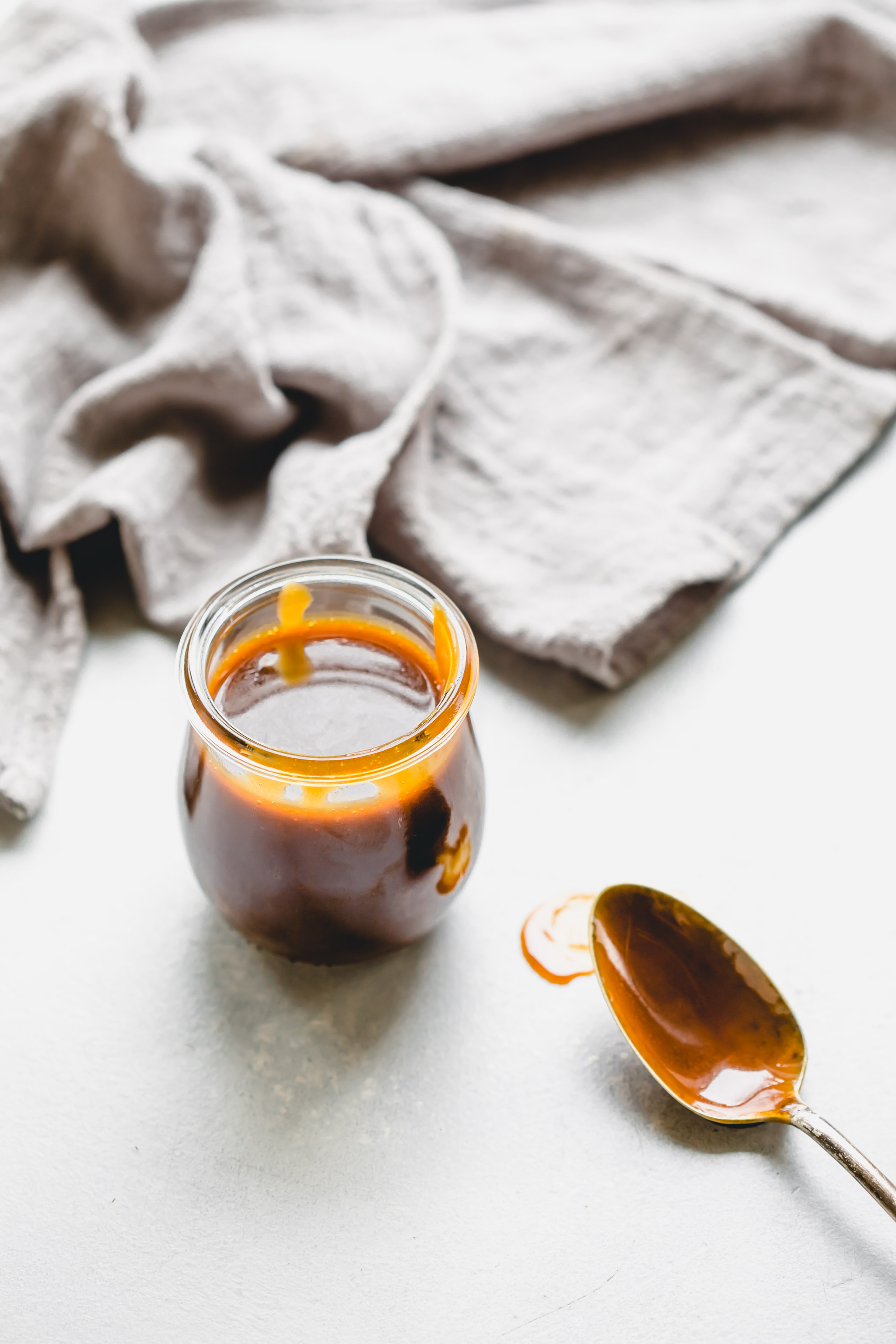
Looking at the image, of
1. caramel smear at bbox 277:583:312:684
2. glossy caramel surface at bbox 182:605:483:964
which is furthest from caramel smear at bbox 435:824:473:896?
caramel smear at bbox 277:583:312:684

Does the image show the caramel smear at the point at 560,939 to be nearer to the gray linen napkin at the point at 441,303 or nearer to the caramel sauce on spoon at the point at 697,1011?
the caramel sauce on spoon at the point at 697,1011

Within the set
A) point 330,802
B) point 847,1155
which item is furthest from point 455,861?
point 847,1155

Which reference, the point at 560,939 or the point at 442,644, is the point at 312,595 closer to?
the point at 442,644

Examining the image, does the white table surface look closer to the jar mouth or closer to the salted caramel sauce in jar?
the salted caramel sauce in jar

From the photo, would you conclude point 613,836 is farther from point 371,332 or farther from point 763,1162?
point 371,332

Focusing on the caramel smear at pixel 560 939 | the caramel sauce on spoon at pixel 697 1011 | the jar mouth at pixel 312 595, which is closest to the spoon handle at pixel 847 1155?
the caramel sauce on spoon at pixel 697 1011

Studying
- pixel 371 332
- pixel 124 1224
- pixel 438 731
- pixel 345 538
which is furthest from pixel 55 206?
pixel 124 1224

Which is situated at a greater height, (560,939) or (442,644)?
(442,644)
